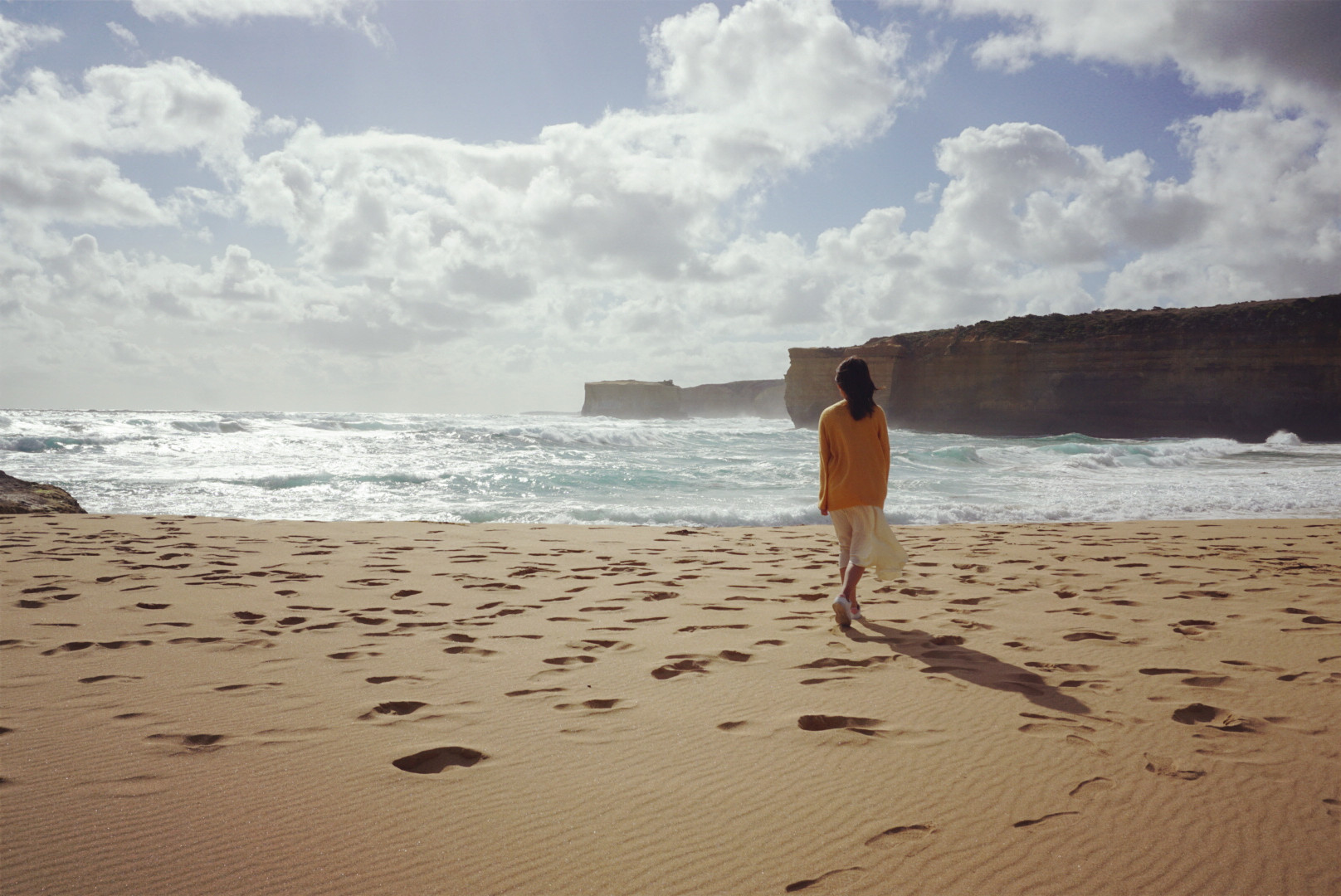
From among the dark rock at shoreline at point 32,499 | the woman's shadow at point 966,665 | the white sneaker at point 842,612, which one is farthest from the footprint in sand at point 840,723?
the dark rock at shoreline at point 32,499

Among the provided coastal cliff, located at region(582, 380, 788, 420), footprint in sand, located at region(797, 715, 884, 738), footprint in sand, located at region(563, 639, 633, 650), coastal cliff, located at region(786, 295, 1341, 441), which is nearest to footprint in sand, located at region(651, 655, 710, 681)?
footprint in sand, located at region(563, 639, 633, 650)

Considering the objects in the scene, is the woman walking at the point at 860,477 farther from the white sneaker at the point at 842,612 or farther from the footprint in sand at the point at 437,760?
the footprint in sand at the point at 437,760

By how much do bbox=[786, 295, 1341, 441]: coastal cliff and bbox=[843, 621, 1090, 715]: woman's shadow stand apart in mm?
39869

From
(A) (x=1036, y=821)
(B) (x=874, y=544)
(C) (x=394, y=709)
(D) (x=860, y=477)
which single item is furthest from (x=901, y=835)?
(D) (x=860, y=477)

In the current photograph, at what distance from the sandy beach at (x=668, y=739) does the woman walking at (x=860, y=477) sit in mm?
376

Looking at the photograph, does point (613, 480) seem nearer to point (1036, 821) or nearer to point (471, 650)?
point (471, 650)

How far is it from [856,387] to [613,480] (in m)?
10.5

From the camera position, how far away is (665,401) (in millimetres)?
114750

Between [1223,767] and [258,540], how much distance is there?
791 cm

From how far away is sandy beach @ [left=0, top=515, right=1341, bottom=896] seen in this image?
183 cm

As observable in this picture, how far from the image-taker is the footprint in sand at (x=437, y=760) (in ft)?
7.73

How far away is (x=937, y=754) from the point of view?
2.40m

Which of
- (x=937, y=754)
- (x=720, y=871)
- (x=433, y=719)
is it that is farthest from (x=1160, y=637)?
(x=433, y=719)

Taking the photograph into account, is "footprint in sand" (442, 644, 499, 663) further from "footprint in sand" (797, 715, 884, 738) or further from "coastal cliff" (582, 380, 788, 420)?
"coastal cliff" (582, 380, 788, 420)
